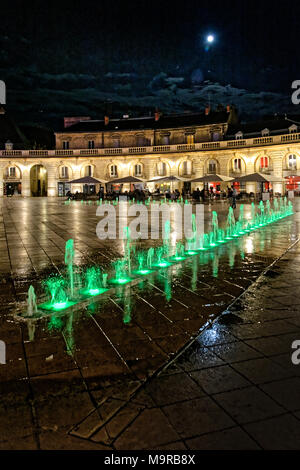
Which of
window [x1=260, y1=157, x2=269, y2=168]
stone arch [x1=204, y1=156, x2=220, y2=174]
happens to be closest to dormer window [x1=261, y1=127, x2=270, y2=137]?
window [x1=260, y1=157, x2=269, y2=168]

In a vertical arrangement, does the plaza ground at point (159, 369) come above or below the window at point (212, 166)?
below

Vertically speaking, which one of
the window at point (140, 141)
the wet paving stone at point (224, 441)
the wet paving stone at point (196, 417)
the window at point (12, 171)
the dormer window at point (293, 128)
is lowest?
the wet paving stone at point (224, 441)

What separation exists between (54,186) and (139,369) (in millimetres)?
54154

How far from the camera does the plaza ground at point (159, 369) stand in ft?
7.82

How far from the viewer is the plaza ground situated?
7.82 ft

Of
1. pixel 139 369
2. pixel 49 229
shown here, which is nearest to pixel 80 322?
pixel 139 369

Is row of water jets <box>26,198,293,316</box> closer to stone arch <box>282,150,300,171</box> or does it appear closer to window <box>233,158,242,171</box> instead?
stone arch <box>282,150,300,171</box>

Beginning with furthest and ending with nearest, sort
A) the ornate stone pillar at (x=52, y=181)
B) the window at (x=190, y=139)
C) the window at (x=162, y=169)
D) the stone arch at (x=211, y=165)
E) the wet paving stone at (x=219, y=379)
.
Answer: the ornate stone pillar at (x=52, y=181), the window at (x=162, y=169), the window at (x=190, y=139), the stone arch at (x=211, y=165), the wet paving stone at (x=219, y=379)

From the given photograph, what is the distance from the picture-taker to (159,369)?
321cm

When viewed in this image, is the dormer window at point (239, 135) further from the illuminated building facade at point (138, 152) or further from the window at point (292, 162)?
the window at point (292, 162)

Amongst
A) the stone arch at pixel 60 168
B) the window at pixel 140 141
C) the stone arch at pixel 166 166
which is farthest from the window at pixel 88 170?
the stone arch at pixel 166 166

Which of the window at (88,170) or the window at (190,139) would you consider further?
the window at (88,170)

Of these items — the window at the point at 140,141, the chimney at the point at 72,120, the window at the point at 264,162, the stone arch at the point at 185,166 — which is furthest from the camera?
the chimney at the point at 72,120

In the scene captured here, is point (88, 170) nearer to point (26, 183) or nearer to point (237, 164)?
point (26, 183)
